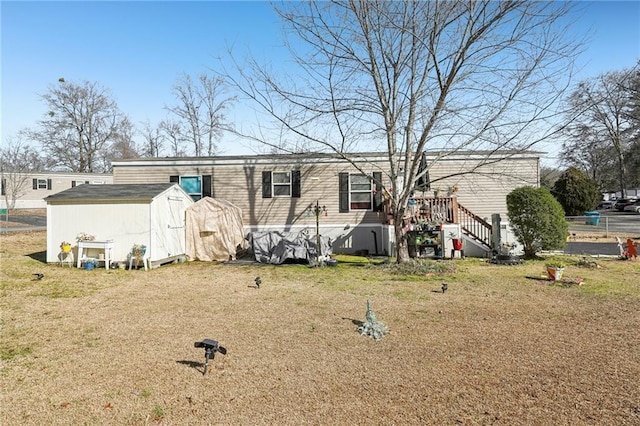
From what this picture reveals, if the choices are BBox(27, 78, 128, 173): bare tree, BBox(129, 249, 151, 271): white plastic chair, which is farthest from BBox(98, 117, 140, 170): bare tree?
BBox(129, 249, 151, 271): white plastic chair

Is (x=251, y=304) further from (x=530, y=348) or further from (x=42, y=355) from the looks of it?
(x=530, y=348)

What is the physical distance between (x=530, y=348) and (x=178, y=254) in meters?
9.99

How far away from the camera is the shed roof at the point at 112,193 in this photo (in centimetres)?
982

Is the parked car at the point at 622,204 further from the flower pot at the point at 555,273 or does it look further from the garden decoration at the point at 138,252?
the garden decoration at the point at 138,252

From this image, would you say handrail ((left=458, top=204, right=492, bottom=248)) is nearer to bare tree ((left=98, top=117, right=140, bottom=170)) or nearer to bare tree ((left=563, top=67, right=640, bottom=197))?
bare tree ((left=563, top=67, right=640, bottom=197))

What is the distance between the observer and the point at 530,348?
3.96 metres

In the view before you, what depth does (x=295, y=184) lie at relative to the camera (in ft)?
43.9

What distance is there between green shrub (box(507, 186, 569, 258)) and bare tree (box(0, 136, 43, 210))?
32962mm

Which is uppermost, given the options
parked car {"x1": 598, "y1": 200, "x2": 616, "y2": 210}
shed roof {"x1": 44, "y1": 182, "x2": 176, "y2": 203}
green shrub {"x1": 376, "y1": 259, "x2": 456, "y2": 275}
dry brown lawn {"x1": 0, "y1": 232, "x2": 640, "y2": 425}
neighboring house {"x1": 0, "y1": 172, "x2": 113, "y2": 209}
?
neighboring house {"x1": 0, "y1": 172, "x2": 113, "y2": 209}

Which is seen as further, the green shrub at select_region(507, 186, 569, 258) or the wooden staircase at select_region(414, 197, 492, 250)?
the wooden staircase at select_region(414, 197, 492, 250)

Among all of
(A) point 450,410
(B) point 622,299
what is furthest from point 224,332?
(B) point 622,299

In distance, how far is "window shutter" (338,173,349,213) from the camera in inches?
522

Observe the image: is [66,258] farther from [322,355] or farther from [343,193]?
[322,355]

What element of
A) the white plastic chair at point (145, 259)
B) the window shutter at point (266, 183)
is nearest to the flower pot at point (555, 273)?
the window shutter at point (266, 183)
